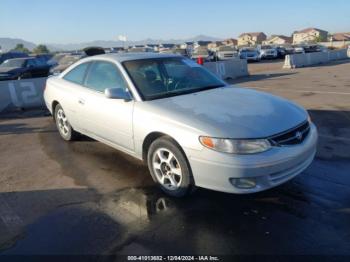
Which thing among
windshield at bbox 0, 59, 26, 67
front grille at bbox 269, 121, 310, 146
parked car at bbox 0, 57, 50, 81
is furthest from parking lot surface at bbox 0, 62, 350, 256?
windshield at bbox 0, 59, 26, 67

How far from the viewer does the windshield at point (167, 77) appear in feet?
15.0

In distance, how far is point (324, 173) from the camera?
15.0 feet

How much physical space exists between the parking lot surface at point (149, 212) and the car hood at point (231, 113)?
838 mm

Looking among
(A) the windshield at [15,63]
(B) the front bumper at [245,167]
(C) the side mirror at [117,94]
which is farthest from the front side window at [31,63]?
(B) the front bumper at [245,167]

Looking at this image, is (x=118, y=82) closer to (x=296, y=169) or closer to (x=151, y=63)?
(x=151, y=63)

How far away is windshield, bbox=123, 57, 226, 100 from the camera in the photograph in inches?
180

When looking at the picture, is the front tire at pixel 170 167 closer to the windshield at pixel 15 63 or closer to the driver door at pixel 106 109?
the driver door at pixel 106 109

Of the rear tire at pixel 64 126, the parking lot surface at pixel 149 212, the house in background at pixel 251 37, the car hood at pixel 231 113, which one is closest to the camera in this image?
the parking lot surface at pixel 149 212

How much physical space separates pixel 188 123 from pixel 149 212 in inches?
41.0

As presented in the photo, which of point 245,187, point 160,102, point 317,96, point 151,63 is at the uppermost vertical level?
point 151,63

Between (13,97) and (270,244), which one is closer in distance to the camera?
(270,244)

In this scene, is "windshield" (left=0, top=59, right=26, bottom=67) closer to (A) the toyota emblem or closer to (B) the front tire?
(B) the front tire

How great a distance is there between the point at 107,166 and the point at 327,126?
4409 mm

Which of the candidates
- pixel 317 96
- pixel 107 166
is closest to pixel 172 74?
pixel 107 166
